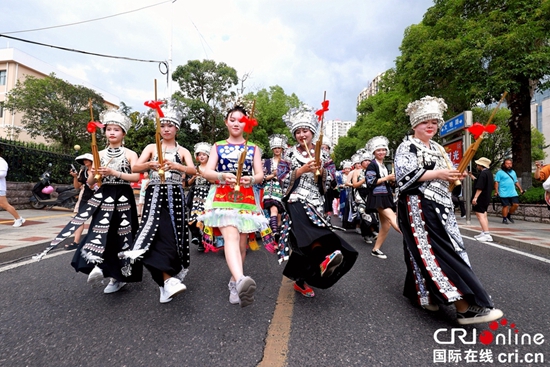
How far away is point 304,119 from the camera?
10.7 ft

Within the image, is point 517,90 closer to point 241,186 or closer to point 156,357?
point 241,186

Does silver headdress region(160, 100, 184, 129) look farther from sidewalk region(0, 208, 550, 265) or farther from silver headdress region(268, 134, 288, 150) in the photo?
silver headdress region(268, 134, 288, 150)

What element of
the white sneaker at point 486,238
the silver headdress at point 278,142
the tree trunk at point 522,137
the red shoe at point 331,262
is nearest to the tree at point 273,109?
the tree trunk at point 522,137

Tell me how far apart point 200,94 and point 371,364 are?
2400 centimetres

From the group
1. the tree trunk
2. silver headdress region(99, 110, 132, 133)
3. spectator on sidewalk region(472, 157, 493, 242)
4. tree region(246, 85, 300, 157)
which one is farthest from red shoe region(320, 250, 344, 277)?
tree region(246, 85, 300, 157)

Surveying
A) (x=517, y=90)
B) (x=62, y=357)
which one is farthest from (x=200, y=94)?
(x=62, y=357)

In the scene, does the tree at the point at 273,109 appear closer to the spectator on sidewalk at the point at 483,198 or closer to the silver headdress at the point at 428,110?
the spectator on sidewalk at the point at 483,198

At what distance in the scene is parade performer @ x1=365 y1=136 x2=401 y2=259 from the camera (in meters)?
5.21

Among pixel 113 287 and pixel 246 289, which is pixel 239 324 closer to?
pixel 246 289

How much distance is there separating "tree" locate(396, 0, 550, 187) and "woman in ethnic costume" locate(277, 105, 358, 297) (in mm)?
10127

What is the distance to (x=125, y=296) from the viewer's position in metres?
3.18

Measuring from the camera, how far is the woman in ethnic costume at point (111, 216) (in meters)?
3.05

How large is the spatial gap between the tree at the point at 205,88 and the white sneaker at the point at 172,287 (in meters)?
20.6

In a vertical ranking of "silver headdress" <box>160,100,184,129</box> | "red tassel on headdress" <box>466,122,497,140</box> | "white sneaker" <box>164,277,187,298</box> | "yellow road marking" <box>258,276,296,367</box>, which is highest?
"silver headdress" <box>160,100,184,129</box>
